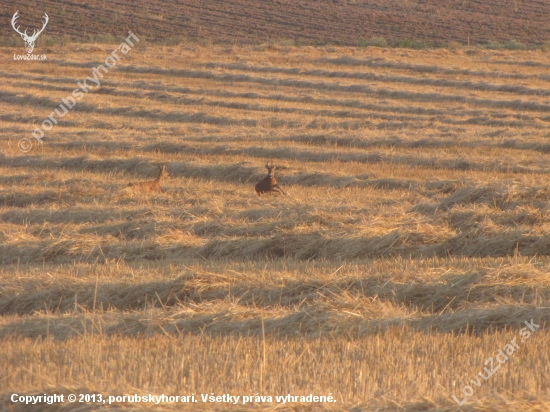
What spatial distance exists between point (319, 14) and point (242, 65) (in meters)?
21.0

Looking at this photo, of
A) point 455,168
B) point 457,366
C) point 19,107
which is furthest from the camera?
point 19,107

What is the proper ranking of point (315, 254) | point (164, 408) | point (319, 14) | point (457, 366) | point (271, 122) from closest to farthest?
point (164, 408) < point (457, 366) < point (315, 254) < point (271, 122) < point (319, 14)

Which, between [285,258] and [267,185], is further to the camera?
[267,185]

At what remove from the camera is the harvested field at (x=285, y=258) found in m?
4.38

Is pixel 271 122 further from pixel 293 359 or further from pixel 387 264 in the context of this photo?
pixel 293 359

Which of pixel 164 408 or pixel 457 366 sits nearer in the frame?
pixel 164 408

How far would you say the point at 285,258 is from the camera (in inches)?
318

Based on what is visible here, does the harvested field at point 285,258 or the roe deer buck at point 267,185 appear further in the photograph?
the roe deer buck at point 267,185

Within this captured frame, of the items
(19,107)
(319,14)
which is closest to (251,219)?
(19,107)

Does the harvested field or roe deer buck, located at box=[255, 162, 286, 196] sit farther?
roe deer buck, located at box=[255, 162, 286, 196]

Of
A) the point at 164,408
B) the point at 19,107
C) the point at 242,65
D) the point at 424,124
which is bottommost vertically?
the point at 164,408

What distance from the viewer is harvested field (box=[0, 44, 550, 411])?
438 cm

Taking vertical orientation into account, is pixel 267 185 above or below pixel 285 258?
above

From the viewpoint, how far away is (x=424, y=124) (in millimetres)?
18125
